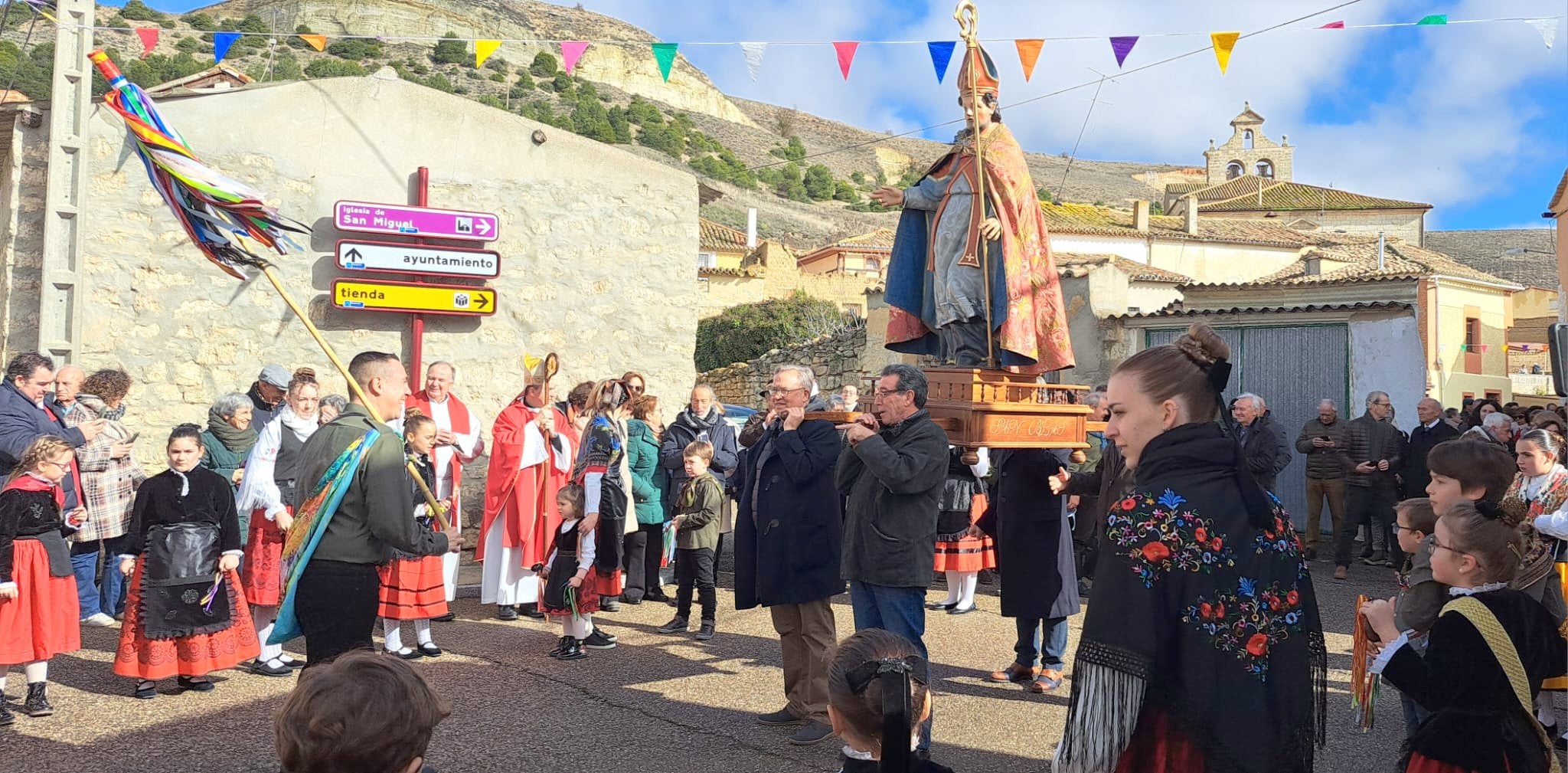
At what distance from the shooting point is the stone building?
10.1m

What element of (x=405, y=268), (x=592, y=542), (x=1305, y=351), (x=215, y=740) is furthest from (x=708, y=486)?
(x=1305, y=351)

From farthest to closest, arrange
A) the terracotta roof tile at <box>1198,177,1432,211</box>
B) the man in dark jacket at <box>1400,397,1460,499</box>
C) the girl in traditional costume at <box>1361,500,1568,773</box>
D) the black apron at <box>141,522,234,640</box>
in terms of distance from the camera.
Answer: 1. the terracotta roof tile at <box>1198,177,1432,211</box>
2. the man in dark jacket at <box>1400,397,1460,499</box>
3. the black apron at <box>141,522,234,640</box>
4. the girl in traditional costume at <box>1361,500,1568,773</box>

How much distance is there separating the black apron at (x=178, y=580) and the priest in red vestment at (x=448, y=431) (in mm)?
2060

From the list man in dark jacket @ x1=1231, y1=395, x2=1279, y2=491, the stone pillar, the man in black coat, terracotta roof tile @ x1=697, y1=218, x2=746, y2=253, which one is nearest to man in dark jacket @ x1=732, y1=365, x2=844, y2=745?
the man in black coat

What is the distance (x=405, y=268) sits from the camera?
35.6ft

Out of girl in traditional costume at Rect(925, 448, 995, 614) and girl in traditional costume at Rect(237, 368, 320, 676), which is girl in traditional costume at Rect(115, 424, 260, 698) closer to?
girl in traditional costume at Rect(237, 368, 320, 676)

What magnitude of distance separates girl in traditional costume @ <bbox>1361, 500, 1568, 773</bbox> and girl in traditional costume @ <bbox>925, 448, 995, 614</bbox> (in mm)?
4620

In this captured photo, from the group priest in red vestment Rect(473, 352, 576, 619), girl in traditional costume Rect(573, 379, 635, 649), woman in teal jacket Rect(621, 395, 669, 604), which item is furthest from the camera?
priest in red vestment Rect(473, 352, 576, 619)

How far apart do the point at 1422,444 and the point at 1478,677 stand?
9.06 m

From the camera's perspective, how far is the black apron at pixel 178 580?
5840mm

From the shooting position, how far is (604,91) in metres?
83.9

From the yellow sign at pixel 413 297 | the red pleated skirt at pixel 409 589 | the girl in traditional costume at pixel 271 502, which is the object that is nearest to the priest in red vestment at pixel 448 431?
the red pleated skirt at pixel 409 589

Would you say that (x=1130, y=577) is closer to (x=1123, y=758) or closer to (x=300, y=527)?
(x=1123, y=758)

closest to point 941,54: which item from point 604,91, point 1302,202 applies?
point 1302,202
